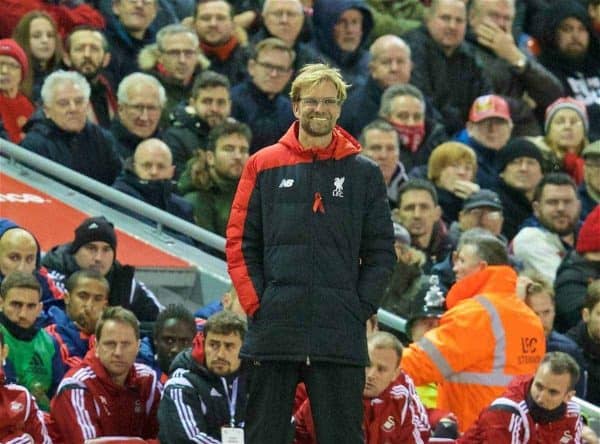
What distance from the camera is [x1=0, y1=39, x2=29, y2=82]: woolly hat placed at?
13.4 metres

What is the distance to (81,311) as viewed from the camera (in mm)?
11180

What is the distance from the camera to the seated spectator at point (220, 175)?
13.3 m

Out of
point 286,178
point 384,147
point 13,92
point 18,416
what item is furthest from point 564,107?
point 286,178

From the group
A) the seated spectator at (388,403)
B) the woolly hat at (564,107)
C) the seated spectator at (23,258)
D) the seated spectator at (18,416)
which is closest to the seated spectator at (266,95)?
the woolly hat at (564,107)

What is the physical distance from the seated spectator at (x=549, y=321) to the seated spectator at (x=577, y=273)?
0.66 meters

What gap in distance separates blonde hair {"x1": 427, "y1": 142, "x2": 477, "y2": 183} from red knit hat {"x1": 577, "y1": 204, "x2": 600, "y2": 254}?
1.11 meters

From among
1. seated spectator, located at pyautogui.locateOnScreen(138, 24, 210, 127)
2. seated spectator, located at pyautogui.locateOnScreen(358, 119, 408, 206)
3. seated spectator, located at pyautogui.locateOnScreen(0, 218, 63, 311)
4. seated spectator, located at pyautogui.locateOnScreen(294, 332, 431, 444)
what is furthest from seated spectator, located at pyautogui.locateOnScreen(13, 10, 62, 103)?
seated spectator, located at pyautogui.locateOnScreen(294, 332, 431, 444)

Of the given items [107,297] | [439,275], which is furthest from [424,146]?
[107,297]

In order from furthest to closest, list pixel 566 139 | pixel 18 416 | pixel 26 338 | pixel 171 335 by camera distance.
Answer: pixel 566 139 → pixel 171 335 → pixel 26 338 → pixel 18 416

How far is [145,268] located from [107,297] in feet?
3.96

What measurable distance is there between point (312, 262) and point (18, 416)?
1.99 m

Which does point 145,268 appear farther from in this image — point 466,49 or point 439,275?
point 466,49

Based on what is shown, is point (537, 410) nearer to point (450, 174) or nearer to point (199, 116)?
point (450, 174)

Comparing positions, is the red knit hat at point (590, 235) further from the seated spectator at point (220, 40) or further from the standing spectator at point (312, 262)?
the standing spectator at point (312, 262)
